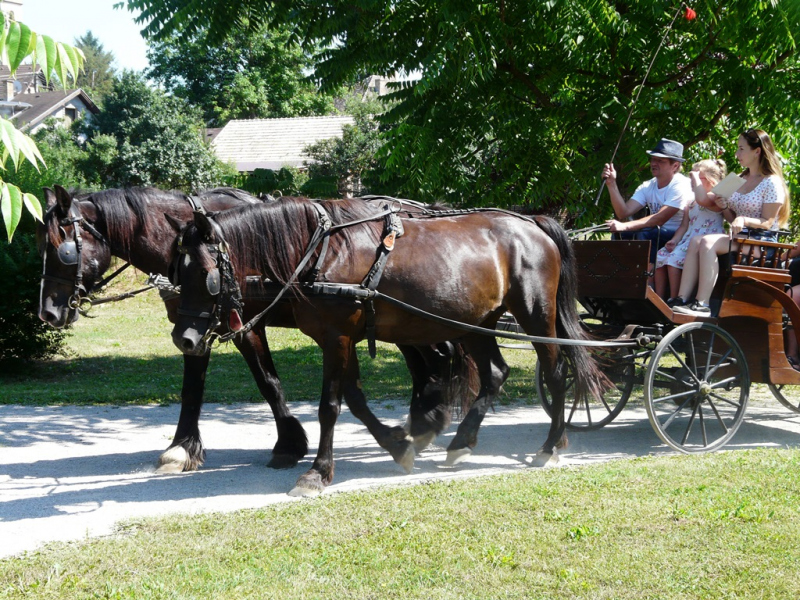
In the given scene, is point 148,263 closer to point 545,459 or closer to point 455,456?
point 455,456

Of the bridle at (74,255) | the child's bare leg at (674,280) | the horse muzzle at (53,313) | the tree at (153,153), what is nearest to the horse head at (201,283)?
the bridle at (74,255)

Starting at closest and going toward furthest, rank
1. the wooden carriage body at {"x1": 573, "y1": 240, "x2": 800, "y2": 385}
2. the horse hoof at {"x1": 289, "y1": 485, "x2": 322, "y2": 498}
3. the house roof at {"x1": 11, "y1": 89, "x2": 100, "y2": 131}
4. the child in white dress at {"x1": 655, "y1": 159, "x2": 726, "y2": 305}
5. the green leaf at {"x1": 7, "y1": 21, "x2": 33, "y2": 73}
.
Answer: the green leaf at {"x1": 7, "y1": 21, "x2": 33, "y2": 73} < the horse hoof at {"x1": 289, "y1": 485, "x2": 322, "y2": 498} < the wooden carriage body at {"x1": 573, "y1": 240, "x2": 800, "y2": 385} < the child in white dress at {"x1": 655, "y1": 159, "x2": 726, "y2": 305} < the house roof at {"x1": 11, "y1": 89, "x2": 100, "y2": 131}

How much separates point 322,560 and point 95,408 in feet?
17.9

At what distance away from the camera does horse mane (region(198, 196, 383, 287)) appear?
217 inches

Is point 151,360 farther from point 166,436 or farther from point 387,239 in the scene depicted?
point 387,239

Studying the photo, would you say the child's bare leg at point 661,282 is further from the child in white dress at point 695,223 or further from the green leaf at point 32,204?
the green leaf at point 32,204

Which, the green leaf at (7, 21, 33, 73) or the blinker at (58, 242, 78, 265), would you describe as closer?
the green leaf at (7, 21, 33, 73)

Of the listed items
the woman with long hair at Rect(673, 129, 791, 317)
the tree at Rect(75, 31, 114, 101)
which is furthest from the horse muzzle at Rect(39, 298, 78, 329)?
the tree at Rect(75, 31, 114, 101)

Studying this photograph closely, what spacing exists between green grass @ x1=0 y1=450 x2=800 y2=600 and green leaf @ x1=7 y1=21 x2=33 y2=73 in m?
2.33

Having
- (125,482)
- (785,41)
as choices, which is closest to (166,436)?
(125,482)

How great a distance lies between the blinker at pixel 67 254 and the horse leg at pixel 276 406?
4.06 ft

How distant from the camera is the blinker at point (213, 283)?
521 cm

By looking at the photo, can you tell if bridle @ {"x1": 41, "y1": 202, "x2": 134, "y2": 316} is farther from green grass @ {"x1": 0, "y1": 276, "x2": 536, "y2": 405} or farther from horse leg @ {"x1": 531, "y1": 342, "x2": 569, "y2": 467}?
green grass @ {"x1": 0, "y1": 276, "x2": 536, "y2": 405}

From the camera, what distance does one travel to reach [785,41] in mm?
7039
